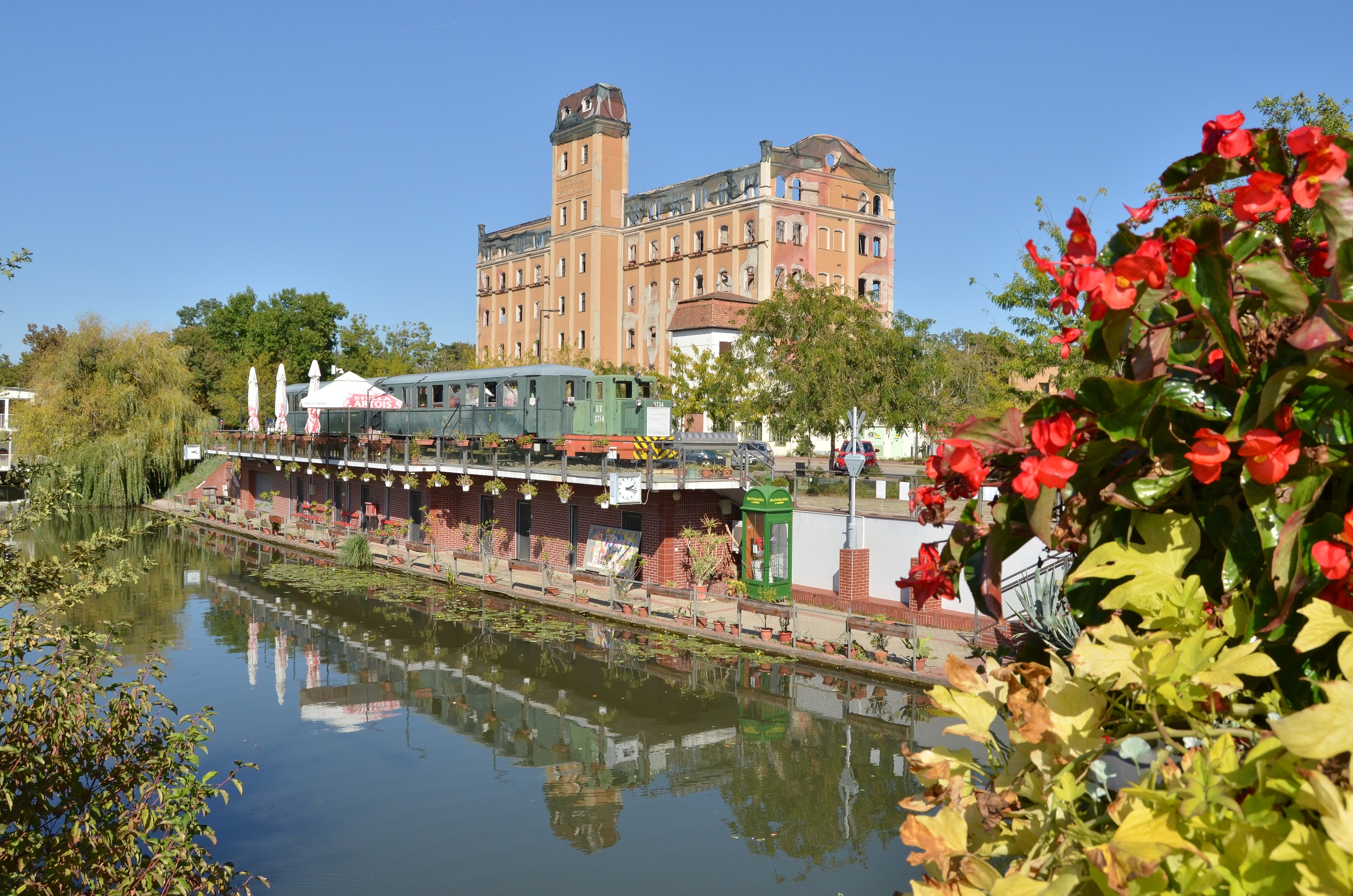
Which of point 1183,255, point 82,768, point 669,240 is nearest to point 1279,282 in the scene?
point 1183,255

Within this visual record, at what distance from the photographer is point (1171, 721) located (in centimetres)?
148

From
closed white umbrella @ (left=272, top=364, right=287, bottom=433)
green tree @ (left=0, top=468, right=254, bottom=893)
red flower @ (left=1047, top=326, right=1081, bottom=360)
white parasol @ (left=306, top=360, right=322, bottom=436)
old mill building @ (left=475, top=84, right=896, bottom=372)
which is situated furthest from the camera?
old mill building @ (left=475, top=84, right=896, bottom=372)

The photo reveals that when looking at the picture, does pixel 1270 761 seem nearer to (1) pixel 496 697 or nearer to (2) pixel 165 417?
(1) pixel 496 697

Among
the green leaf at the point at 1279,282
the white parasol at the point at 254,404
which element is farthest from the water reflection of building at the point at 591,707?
the white parasol at the point at 254,404

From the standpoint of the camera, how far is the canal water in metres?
10.3

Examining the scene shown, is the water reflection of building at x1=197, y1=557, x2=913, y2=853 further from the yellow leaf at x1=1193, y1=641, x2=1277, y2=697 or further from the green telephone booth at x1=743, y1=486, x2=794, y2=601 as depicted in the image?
the yellow leaf at x1=1193, y1=641, x2=1277, y2=697

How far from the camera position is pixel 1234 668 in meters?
1.31

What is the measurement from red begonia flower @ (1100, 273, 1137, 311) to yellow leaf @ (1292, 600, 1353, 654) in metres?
0.47

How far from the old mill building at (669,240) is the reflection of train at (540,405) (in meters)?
18.5

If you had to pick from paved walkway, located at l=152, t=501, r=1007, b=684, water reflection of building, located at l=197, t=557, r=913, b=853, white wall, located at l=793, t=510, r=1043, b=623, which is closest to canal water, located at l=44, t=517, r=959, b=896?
water reflection of building, located at l=197, t=557, r=913, b=853

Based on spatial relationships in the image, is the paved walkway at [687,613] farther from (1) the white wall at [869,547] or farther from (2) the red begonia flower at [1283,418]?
(2) the red begonia flower at [1283,418]

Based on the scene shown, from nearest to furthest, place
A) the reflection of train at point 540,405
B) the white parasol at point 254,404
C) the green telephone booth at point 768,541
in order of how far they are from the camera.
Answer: the green telephone booth at point 768,541, the reflection of train at point 540,405, the white parasol at point 254,404

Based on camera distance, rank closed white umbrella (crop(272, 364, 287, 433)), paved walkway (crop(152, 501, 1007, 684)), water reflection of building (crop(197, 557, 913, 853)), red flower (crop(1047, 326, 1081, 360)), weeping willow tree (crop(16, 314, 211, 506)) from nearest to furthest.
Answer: red flower (crop(1047, 326, 1081, 360))
water reflection of building (crop(197, 557, 913, 853))
paved walkway (crop(152, 501, 1007, 684))
closed white umbrella (crop(272, 364, 287, 433))
weeping willow tree (crop(16, 314, 211, 506))

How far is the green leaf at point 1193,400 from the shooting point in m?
1.46
